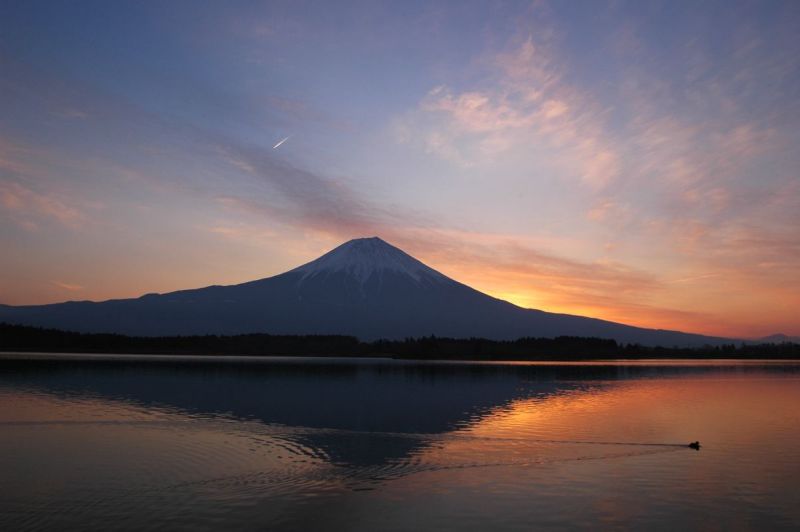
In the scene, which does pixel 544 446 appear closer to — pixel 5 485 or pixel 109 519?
pixel 109 519

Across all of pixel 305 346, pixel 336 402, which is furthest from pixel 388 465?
pixel 305 346

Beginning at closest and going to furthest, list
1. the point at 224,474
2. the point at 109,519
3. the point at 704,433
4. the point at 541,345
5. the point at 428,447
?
the point at 109,519 → the point at 224,474 → the point at 428,447 → the point at 704,433 → the point at 541,345

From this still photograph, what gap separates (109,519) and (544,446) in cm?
1569

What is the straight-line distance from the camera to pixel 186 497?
15.3 m

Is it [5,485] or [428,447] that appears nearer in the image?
[5,485]

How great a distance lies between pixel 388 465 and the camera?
19594 millimetres

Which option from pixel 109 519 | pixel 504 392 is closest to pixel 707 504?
pixel 109 519

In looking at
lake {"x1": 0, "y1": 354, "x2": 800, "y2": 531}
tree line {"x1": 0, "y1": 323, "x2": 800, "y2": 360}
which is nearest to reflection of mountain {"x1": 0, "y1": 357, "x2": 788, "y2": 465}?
lake {"x1": 0, "y1": 354, "x2": 800, "y2": 531}

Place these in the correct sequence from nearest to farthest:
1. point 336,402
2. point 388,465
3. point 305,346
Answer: point 388,465
point 336,402
point 305,346

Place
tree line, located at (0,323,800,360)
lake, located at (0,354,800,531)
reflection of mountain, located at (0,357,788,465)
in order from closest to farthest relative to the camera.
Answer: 1. lake, located at (0,354,800,531)
2. reflection of mountain, located at (0,357,788,465)
3. tree line, located at (0,323,800,360)

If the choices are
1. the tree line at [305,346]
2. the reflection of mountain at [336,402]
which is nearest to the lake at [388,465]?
the reflection of mountain at [336,402]

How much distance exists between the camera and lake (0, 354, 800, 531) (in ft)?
46.0

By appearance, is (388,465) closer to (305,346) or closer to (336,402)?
(336,402)

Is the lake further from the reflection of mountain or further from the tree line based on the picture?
the tree line
